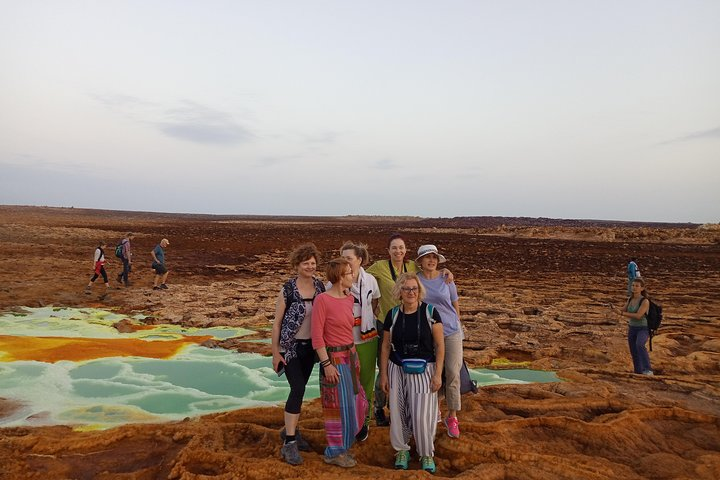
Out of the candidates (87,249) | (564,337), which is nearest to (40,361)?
(564,337)

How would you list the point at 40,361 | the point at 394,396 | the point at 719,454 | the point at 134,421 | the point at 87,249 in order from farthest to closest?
1. the point at 87,249
2. the point at 40,361
3. the point at 134,421
4. the point at 719,454
5. the point at 394,396

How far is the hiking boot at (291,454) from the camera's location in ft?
13.1

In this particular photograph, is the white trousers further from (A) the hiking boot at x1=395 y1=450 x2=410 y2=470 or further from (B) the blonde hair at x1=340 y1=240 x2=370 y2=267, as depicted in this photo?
(B) the blonde hair at x1=340 y1=240 x2=370 y2=267

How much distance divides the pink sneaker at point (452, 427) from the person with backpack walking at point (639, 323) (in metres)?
3.48

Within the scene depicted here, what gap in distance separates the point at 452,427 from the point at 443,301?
1.15m

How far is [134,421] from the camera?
17.1ft

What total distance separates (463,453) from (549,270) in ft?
63.1

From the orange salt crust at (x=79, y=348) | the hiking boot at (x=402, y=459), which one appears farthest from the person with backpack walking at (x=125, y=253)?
the hiking boot at (x=402, y=459)

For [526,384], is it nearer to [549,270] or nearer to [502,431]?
[502,431]

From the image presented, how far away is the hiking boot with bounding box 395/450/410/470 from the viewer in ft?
13.1

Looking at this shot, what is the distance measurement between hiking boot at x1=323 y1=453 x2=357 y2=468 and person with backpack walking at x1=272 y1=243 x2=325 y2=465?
252 millimetres

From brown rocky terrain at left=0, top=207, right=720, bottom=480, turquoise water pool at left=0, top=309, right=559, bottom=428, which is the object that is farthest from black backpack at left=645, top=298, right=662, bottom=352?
turquoise water pool at left=0, top=309, right=559, bottom=428

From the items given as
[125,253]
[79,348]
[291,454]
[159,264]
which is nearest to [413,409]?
[291,454]

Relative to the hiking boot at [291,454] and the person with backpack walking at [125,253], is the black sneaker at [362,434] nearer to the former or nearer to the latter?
the hiking boot at [291,454]
